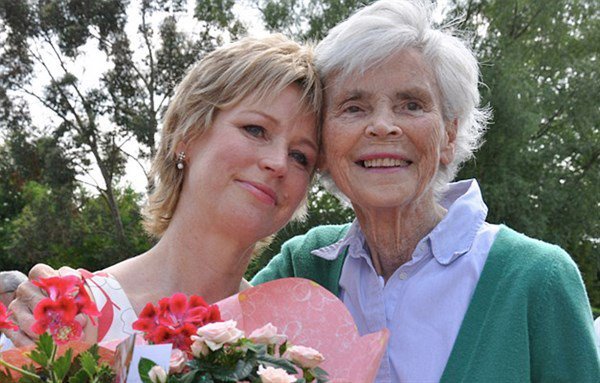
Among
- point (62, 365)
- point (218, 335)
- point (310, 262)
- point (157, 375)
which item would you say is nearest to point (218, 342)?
point (218, 335)

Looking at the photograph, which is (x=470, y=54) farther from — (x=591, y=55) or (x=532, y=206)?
(x=591, y=55)

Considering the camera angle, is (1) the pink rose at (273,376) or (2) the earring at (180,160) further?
(2) the earring at (180,160)

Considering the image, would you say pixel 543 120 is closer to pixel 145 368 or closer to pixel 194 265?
pixel 194 265

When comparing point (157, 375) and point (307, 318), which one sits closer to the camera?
point (157, 375)

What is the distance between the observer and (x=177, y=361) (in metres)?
1.37

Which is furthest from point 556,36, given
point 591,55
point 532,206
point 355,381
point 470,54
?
point 355,381

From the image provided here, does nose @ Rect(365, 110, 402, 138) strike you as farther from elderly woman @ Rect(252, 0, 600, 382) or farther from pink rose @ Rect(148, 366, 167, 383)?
pink rose @ Rect(148, 366, 167, 383)

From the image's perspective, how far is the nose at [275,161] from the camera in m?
2.29

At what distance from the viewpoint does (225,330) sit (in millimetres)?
1339

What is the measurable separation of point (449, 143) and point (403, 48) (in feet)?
1.25

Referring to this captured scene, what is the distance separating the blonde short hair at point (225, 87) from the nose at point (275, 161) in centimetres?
16

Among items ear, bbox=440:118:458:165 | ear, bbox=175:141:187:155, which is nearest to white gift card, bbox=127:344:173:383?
ear, bbox=175:141:187:155

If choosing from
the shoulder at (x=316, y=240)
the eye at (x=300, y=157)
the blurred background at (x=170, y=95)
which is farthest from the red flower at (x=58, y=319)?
the blurred background at (x=170, y=95)

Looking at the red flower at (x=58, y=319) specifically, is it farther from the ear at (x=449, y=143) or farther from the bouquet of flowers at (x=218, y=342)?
the ear at (x=449, y=143)
